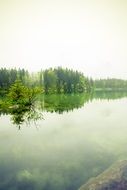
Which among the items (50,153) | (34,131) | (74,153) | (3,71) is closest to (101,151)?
(74,153)

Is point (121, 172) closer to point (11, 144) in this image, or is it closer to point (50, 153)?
point (50, 153)

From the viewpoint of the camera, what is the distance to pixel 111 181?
38.7ft

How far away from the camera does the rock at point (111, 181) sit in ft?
37.0

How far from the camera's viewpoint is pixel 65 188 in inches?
480

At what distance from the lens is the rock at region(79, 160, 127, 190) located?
1127 centimetres

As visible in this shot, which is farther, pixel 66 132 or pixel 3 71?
pixel 3 71

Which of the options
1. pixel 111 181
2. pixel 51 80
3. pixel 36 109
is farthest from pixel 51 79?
pixel 111 181

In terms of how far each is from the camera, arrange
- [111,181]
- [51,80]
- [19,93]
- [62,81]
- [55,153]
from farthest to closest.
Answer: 1. [62,81]
2. [51,80]
3. [19,93]
4. [55,153]
5. [111,181]

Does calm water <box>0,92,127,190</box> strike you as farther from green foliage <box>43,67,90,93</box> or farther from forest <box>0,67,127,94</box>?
green foliage <box>43,67,90,93</box>

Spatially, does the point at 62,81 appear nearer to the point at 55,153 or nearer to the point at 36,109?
the point at 36,109

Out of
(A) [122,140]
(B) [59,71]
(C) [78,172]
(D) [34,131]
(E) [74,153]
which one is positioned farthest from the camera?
(B) [59,71]

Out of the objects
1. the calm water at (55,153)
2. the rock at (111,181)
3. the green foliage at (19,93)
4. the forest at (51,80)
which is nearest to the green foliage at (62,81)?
the forest at (51,80)

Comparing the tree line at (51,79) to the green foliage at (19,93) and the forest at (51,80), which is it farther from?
the green foliage at (19,93)

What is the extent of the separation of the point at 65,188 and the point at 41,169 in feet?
9.48
